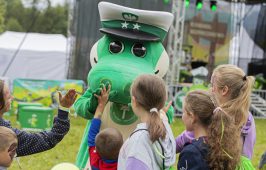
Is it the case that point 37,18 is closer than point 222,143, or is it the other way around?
point 222,143

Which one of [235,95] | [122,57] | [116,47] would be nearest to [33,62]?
[116,47]

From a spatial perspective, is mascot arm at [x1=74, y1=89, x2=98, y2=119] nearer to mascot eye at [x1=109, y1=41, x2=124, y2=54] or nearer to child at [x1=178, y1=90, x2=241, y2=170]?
mascot eye at [x1=109, y1=41, x2=124, y2=54]

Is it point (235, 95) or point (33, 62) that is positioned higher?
point (235, 95)

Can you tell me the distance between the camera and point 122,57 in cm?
361

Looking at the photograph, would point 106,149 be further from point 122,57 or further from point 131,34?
point 131,34

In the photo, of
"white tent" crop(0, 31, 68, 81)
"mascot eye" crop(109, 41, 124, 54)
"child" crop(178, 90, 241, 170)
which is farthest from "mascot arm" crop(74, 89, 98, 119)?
"white tent" crop(0, 31, 68, 81)

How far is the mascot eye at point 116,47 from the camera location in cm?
370

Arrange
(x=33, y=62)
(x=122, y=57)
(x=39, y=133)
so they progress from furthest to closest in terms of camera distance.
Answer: (x=33, y=62), (x=122, y=57), (x=39, y=133)

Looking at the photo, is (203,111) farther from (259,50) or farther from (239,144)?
(259,50)

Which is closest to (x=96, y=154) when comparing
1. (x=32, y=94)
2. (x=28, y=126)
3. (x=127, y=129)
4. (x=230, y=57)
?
(x=127, y=129)

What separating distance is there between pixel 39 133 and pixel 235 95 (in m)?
1.18

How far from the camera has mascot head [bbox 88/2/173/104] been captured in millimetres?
3549

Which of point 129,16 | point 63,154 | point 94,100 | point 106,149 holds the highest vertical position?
point 129,16

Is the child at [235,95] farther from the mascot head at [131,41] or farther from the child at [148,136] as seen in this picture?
the mascot head at [131,41]
